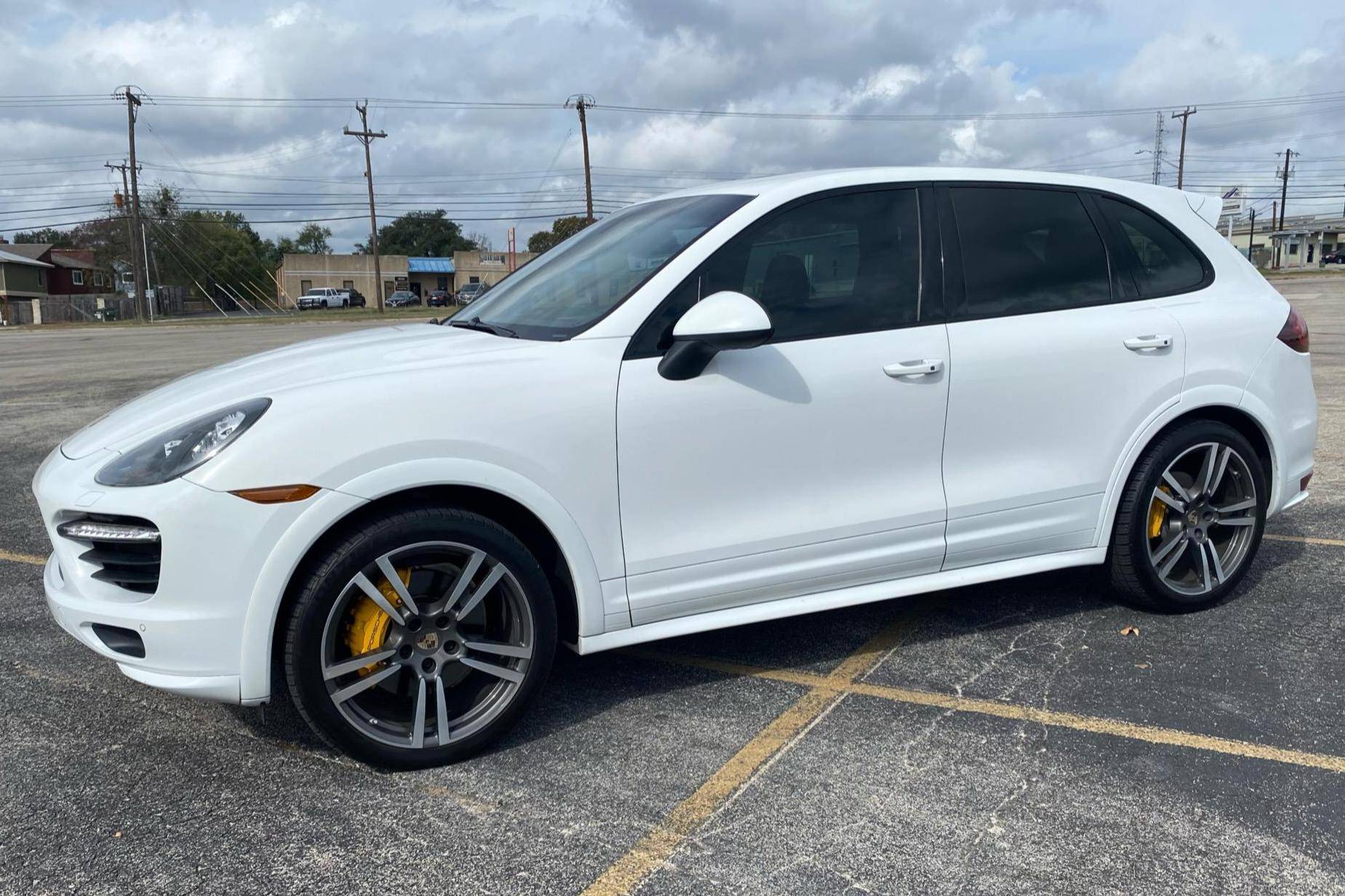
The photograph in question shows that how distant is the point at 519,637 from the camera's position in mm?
3201

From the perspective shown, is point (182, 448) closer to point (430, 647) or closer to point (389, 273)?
point (430, 647)

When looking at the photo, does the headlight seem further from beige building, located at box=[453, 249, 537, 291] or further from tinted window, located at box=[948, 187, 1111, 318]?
beige building, located at box=[453, 249, 537, 291]

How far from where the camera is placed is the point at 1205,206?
4.54m

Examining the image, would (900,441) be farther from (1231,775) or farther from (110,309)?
(110,309)

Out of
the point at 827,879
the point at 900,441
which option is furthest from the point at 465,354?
the point at 827,879

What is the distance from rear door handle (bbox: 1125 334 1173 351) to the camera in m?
4.02

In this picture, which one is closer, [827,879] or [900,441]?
[827,879]

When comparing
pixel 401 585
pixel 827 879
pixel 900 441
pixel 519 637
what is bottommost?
pixel 827 879

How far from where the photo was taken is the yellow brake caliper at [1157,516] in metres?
4.21

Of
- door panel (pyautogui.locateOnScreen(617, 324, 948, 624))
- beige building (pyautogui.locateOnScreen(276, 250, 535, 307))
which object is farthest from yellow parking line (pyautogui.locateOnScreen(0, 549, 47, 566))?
beige building (pyautogui.locateOnScreen(276, 250, 535, 307))

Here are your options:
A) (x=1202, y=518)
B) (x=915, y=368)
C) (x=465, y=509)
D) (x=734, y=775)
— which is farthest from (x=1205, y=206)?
(x=465, y=509)

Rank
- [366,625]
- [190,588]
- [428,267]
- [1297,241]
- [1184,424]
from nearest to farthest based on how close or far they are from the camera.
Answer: [190,588] → [366,625] → [1184,424] → [428,267] → [1297,241]

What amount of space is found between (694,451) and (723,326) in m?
0.43

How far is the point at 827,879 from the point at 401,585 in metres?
1.41
